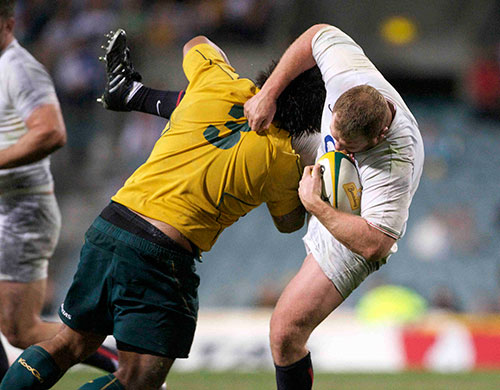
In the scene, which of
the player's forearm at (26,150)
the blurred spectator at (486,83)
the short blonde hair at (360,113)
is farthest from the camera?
the blurred spectator at (486,83)

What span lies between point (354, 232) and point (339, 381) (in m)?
4.43

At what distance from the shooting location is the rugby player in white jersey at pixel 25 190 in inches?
183

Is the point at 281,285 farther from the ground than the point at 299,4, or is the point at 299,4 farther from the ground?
the point at 299,4

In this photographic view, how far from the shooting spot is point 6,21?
4.83 meters

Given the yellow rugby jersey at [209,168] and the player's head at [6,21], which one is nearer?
the yellow rugby jersey at [209,168]

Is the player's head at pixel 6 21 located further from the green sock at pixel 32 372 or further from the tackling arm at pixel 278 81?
the green sock at pixel 32 372

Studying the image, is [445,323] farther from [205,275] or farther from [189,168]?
[189,168]

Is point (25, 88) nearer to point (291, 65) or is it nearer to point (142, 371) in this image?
point (291, 65)

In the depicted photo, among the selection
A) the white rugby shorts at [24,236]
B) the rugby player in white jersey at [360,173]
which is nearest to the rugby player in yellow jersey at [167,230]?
the rugby player in white jersey at [360,173]

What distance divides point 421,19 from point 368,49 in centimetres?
124

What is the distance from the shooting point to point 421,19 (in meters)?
15.3

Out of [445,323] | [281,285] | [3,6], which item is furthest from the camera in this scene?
[281,285]

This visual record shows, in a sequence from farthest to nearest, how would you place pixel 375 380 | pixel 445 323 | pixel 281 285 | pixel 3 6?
pixel 281 285, pixel 445 323, pixel 375 380, pixel 3 6

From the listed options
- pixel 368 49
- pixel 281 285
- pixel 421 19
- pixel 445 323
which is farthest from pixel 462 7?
pixel 445 323
